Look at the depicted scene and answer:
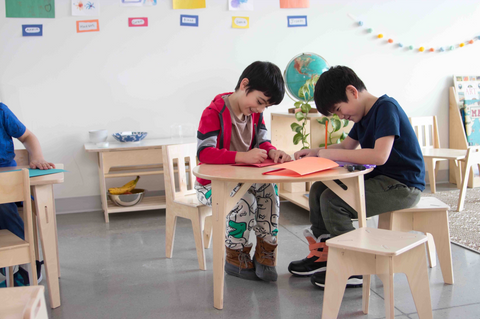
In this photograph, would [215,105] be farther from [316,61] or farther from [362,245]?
[316,61]

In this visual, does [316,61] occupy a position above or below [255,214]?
above

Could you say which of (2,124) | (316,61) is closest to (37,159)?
(2,124)

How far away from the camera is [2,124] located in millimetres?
2062

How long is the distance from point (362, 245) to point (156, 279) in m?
1.14

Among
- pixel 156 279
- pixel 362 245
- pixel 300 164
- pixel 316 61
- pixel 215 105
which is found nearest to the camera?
pixel 362 245

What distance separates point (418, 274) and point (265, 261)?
752 millimetres

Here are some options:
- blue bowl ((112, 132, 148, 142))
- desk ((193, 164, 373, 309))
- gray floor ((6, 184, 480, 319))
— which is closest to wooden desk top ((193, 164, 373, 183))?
desk ((193, 164, 373, 309))

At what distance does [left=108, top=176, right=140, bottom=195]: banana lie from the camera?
321cm

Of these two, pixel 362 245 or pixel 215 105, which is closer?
pixel 362 245

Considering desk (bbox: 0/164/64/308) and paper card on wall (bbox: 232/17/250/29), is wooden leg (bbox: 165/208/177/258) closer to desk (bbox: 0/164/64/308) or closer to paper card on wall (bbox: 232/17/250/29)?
desk (bbox: 0/164/64/308)

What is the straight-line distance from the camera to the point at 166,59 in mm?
3480

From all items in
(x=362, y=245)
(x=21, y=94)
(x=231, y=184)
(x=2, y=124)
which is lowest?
(x=362, y=245)

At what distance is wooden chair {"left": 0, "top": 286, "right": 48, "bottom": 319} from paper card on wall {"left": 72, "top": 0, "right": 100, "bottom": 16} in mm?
2949

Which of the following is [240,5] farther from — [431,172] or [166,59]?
[431,172]
